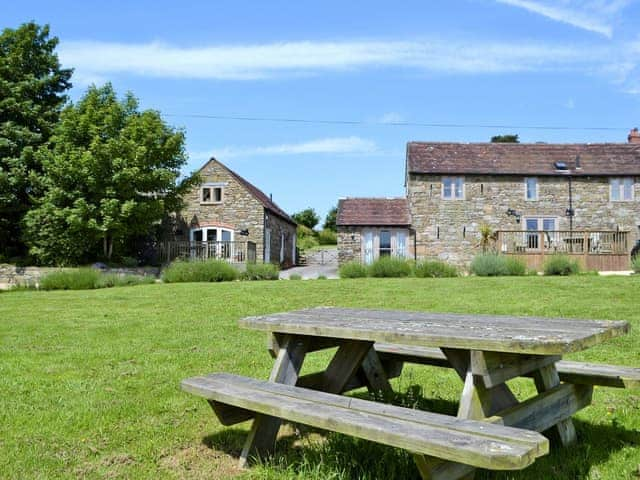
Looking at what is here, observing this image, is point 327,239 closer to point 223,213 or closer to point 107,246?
point 223,213

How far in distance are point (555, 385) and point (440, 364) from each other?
2.91 feet

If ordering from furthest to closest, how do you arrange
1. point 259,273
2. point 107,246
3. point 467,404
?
point 107,246, point 259,273, point 467,404

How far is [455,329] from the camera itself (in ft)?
9.78

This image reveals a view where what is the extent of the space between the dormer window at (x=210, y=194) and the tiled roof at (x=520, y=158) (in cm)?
891

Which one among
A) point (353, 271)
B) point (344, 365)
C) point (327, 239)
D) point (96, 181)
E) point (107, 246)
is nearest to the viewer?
point (344, 365)

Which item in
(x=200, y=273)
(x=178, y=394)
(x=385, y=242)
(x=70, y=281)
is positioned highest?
(x=385, y=242)

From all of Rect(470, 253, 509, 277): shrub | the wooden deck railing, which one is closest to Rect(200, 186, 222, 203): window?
the wooden deck railing

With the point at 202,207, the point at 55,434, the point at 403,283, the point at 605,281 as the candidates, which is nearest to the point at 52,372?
the point at 55,434

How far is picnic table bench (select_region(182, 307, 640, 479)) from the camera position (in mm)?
2242

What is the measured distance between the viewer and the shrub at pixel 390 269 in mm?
15977

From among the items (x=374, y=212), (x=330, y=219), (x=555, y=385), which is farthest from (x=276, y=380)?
(x=330, y=219)

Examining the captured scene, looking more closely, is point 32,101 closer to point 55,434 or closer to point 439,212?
point 439,212

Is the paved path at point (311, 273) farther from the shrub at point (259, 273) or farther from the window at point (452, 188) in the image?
the window at point (452, 188)

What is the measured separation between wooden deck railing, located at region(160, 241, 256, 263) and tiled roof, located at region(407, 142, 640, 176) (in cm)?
841
